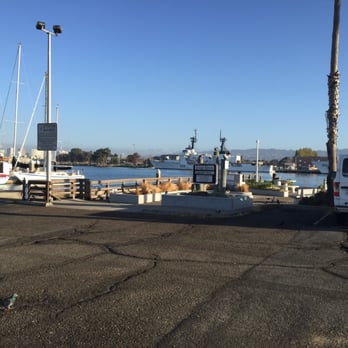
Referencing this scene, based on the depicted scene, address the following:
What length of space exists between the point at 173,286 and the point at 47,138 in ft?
45.2

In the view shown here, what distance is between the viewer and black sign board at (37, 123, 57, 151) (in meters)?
18.7

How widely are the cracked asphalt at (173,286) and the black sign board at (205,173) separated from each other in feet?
19.5

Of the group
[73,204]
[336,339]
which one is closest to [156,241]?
[336,339]

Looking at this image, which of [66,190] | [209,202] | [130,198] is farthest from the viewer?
[66,190]

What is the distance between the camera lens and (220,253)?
29.7ft

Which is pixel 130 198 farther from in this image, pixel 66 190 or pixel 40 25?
pixel 40 25

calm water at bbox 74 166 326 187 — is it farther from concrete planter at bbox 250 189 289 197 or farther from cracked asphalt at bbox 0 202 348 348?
cracked asphalt at bbox 0 202 348 348

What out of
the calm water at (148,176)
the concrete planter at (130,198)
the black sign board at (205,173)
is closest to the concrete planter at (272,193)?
the concrete planter at (130,198)

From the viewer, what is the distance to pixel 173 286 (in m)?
6.49

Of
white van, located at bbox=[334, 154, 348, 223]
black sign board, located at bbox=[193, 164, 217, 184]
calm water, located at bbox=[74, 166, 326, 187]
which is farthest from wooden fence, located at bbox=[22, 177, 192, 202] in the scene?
calm water, located at bbox=[74, 166, 326, 187]

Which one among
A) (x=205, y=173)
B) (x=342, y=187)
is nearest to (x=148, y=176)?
(x=205, y=173)

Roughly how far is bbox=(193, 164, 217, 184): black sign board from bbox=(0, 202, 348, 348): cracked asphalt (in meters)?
5.95

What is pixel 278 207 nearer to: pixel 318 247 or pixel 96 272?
pixel 318 247

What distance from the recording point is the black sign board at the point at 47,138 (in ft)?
61.3
